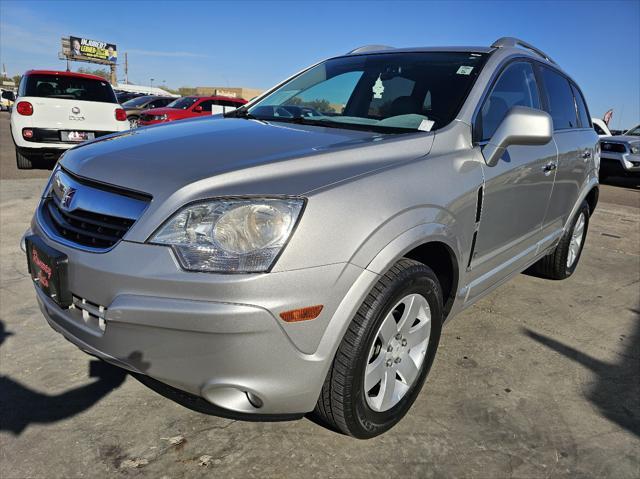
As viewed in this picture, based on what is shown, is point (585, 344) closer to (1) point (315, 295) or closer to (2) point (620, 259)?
(1) point (315, 295)

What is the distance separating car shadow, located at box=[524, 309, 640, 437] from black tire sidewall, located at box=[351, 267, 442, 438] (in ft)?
3.18

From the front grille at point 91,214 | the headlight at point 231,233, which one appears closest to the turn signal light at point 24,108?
the front grille at point 91,214

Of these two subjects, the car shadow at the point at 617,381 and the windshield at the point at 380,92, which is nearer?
the car shadow at the point at 617,381

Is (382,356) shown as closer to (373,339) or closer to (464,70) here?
(373,339)

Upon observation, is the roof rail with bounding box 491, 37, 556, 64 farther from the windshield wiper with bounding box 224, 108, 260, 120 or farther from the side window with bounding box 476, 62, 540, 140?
the windshield wiper with bounding box 224, 108, 260, 120

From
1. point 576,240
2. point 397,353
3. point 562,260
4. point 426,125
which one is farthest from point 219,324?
point 576,240

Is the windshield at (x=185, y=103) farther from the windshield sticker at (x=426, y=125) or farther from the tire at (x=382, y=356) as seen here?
the tire at (x=382, y=356)

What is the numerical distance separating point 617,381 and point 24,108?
28.2 feet

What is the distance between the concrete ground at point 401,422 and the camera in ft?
6.52

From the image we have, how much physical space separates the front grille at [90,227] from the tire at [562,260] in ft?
11.6

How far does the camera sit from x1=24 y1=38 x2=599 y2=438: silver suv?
1.64 metres

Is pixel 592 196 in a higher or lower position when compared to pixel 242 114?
lower

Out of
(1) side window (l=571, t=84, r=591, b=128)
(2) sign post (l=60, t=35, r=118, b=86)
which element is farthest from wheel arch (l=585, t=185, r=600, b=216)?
(2) sign post (l=60, t=35, r=118, b=86)

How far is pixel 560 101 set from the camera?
3844mm
